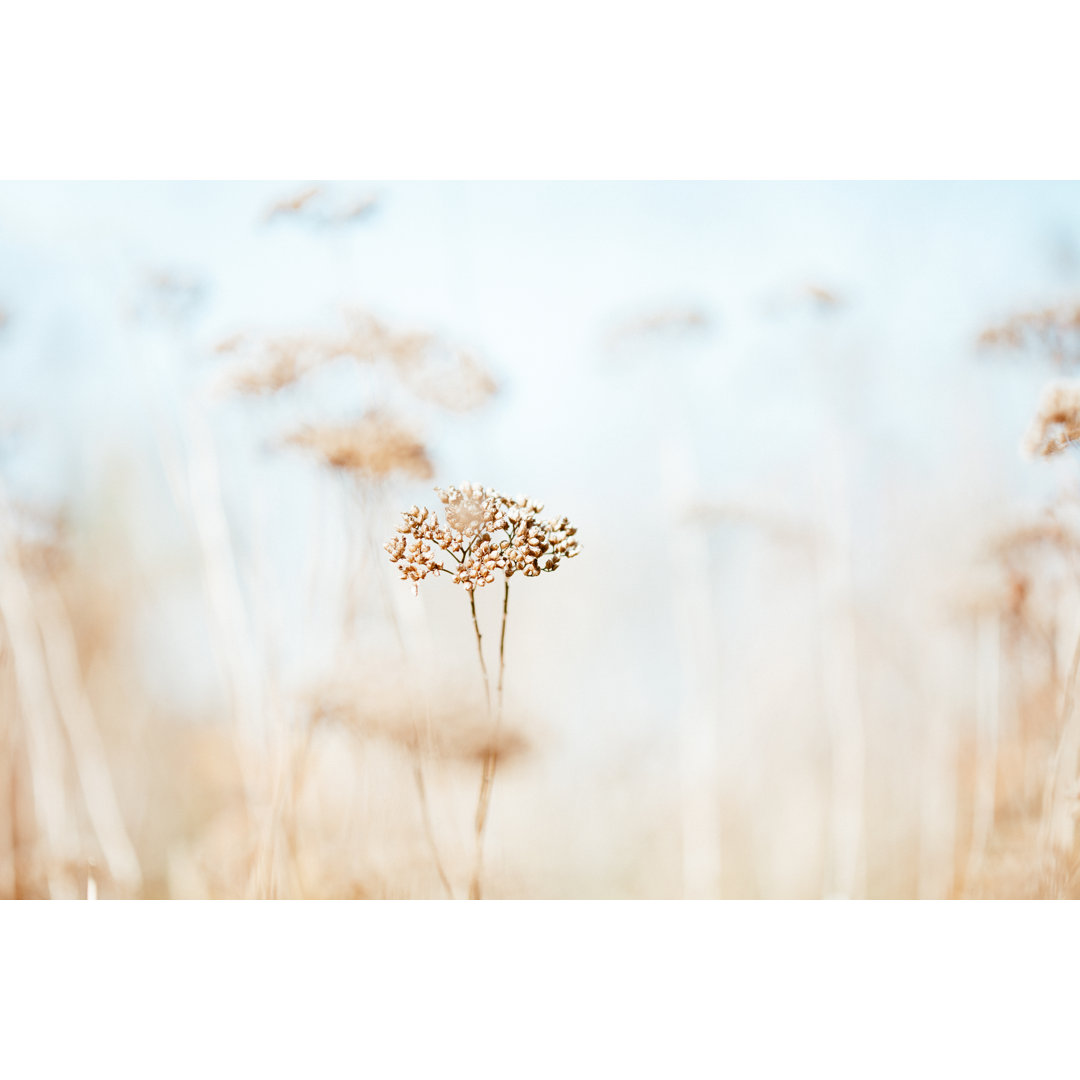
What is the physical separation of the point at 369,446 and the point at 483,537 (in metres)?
0.31

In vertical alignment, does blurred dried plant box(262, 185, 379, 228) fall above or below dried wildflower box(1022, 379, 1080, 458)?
above

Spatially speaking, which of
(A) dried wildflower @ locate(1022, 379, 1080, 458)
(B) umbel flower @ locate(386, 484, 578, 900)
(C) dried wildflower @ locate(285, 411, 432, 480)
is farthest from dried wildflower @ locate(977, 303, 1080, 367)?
(C) dried wildflower @ locate(285, 411, 432, 480)

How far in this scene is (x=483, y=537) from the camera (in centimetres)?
105

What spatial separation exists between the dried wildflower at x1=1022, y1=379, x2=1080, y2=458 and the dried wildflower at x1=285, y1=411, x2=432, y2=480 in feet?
3.43

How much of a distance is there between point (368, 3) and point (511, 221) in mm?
438

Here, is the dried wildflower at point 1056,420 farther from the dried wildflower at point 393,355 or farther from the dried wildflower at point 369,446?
the dried wildflower at point 369,446

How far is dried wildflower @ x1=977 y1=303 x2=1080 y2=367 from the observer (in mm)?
1279

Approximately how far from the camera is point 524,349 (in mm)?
1308

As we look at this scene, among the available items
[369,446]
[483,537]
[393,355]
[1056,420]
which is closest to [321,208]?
[393,355]

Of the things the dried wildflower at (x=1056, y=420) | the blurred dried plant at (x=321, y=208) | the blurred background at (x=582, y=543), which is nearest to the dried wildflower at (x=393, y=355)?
the blurred background at (x=582, y=543)

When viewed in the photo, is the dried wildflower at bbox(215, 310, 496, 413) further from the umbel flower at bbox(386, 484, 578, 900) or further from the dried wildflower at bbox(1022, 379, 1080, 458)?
the dried wildflower at bbox(1022, 379, 1080, 458)

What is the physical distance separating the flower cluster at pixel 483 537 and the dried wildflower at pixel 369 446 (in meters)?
0.18

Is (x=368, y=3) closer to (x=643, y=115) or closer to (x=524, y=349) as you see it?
(x=643, y=115)
